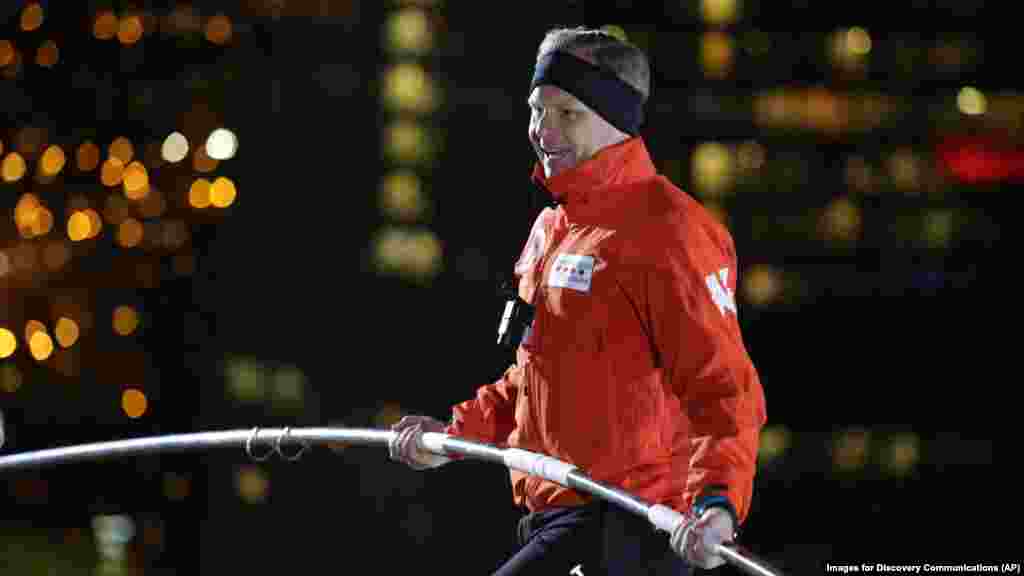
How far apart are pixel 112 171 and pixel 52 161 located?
2322mm

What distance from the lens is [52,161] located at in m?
32.5

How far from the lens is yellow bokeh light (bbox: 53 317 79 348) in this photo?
28094 mm

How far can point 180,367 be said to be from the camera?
18.2 metres

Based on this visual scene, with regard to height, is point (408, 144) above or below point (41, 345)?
above

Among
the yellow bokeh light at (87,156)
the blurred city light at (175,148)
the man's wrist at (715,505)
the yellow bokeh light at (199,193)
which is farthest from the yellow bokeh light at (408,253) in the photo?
the yellow bokeh light at (87,156)

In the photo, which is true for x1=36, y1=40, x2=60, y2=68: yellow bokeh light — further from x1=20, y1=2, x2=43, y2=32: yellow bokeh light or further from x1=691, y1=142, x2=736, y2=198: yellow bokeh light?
x1=691, y1=142, x2=736, y2=198: yellow bokeh light

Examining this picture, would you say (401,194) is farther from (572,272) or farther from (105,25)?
(105,25)

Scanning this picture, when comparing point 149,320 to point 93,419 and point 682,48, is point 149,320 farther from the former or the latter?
point 682,48

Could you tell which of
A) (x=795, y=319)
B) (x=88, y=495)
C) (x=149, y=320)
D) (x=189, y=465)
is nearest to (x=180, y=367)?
(x=189, y=465)

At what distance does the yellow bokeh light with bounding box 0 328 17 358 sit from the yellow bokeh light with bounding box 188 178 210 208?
6.55 m

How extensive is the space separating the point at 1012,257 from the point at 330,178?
26.4 feet

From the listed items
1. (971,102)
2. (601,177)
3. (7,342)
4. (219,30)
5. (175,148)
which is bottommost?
A: (7,342)

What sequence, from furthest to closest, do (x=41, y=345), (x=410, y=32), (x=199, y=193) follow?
(x=41, y=345), (x=199, y=193), (x=410, y=32)

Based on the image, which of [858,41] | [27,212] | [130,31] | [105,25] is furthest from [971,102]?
[27,212]
